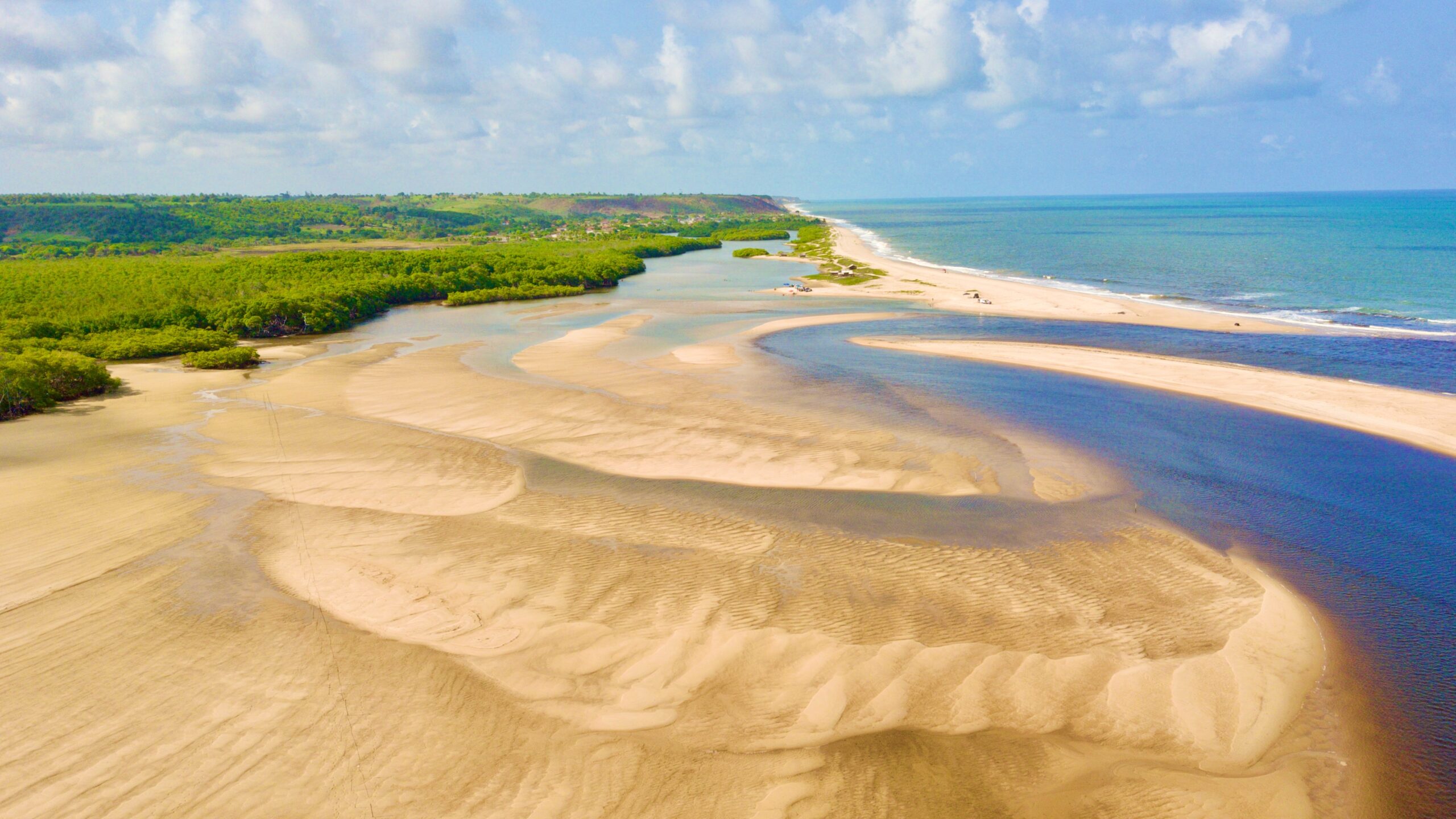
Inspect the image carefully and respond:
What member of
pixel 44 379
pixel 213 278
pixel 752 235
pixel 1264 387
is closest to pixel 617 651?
pixel 44 379

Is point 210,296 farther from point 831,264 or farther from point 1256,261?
point 1256,261

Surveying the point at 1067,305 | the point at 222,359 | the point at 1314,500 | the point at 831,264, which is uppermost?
the point at 831,264

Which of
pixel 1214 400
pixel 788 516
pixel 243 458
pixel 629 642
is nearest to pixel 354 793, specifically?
pixel 629 642

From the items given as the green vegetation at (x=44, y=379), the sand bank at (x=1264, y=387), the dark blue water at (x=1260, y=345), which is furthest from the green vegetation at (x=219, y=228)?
the sand bank at (x=1264, y=387)

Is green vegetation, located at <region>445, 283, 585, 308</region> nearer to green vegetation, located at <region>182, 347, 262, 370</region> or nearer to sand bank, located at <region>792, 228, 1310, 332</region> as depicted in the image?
sand bank, located at <region>792, 228, 1310, 332</region>

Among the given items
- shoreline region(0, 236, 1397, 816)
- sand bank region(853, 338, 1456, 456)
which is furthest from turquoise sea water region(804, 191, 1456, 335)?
shoreline region(0, 236, 1397, 816)

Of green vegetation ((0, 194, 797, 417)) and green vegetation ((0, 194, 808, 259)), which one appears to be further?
green vegetation ((0, 194, 808, 259))
